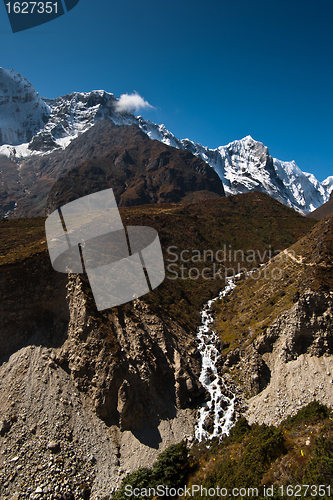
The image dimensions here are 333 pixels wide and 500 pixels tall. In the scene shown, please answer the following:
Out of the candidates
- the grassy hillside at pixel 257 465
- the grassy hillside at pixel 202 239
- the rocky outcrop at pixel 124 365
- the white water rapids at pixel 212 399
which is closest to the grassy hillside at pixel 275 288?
the white water rapids at pixel 212 399

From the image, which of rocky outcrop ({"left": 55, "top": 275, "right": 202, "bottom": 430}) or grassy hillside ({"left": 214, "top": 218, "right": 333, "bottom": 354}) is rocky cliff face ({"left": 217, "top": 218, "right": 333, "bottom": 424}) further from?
rocky outcrop ({"left": 55, "top": 275, "right": 202, "bottom": 430})

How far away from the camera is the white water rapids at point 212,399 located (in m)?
26.0

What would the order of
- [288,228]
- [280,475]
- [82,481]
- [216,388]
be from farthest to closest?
[288,228] < [216,388] < [82,481] < [280,475]

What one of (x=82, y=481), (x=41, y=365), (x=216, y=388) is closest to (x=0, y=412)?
(x=41, y=365)

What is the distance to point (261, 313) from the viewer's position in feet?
115

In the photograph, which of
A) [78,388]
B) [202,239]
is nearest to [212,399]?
[78,388]

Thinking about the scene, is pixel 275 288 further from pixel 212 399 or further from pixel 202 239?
pixel 202 239

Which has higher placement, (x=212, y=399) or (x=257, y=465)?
(x=257, y=465)

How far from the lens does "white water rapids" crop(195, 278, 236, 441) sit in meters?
26.0

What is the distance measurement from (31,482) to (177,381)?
14.7 metres

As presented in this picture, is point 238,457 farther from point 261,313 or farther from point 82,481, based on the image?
point 261,313

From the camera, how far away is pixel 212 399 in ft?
94.8

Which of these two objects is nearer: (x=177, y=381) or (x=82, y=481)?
(x=82, y=481)

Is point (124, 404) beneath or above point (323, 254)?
beneath
